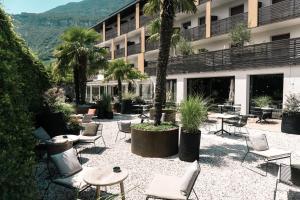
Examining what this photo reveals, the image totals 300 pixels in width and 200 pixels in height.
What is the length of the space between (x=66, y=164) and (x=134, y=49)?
33293 mm

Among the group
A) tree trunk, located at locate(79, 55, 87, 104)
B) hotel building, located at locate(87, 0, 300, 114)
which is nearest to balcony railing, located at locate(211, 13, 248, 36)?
hotel building, located at locate(87, 0, 300, 114)

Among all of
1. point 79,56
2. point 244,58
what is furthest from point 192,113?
point 79,56

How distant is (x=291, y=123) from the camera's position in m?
13.4

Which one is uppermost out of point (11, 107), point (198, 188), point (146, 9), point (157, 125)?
Result: point (146, 9)

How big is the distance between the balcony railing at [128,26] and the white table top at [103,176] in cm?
3457

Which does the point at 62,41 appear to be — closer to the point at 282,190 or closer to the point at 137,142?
the point at 137,142

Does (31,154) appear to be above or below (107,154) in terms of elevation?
above

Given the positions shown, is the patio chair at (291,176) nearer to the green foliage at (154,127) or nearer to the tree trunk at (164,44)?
the green foliage at (154,127)

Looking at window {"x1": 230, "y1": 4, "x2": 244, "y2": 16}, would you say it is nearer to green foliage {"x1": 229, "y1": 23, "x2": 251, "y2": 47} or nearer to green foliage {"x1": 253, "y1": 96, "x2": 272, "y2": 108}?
green foliage {"x1": 229, "y1": 23, "x2": 251, "y2": 47}

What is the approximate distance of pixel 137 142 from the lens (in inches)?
370

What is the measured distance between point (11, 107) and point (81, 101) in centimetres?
1963

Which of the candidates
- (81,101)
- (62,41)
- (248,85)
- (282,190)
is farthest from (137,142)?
(62,41)

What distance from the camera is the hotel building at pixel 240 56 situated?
1749 cm

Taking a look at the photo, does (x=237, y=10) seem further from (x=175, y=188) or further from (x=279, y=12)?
(x=175, y=188)
